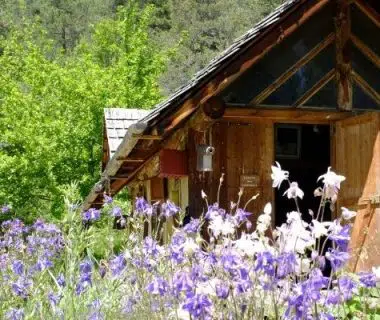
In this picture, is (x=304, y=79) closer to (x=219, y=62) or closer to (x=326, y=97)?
(x=326, y=97)

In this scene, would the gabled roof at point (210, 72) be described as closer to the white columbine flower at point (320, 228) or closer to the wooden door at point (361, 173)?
the wooden door at point (361, 173)

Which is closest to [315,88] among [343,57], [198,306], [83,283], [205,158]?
[343,57]

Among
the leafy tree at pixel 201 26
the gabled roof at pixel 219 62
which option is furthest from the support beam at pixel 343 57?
the leafy tree at pixel 201 26

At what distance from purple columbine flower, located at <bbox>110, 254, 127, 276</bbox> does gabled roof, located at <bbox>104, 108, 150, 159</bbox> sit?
32.8 feet

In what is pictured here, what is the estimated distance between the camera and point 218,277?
105 inches

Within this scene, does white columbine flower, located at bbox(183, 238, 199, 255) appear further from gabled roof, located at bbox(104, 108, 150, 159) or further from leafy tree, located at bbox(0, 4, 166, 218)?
leafy tree, located at bbox(0, 4, 166, 218)

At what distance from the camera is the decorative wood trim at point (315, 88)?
8422mm

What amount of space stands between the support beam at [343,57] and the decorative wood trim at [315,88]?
0.32 feet

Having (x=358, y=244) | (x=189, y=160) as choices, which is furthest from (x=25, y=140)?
(x=358, y=244)

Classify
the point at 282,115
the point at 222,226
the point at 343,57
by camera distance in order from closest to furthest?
the point at 222,226, the point at 282,115, the point at 343,57

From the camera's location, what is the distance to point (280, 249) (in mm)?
2410

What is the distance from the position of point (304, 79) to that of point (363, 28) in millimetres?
1060

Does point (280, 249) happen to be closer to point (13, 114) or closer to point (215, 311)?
point (215, 311)

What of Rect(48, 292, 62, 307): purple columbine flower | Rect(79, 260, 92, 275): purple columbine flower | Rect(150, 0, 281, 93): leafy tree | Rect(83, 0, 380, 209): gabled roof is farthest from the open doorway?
Rect(150, 0, 281, 93): leafy tree
